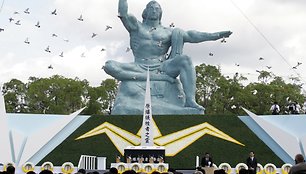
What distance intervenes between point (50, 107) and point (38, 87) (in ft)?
8.17

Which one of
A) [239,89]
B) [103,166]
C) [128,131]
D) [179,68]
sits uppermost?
[239,89]

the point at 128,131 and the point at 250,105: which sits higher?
the point at 250,105

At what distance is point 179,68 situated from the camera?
26.6 m

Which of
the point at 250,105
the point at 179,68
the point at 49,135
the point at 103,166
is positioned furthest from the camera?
the point at 250,105

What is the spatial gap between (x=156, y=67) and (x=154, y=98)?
148 cm

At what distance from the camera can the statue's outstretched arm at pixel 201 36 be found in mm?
27062

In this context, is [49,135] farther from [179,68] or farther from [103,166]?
[179,68]

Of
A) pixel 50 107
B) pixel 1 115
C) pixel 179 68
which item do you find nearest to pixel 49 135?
pixel 1 115

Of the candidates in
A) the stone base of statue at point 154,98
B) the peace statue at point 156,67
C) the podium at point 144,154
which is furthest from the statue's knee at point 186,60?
the podium at point 144,154

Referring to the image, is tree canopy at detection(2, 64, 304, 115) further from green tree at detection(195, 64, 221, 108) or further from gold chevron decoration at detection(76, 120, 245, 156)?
gold chevron decoration at detection(76, 120, 245, 156)

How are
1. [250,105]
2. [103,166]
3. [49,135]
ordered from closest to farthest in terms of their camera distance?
[103,166], [49,135], [250,105]

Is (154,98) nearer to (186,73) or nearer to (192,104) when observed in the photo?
(192,104)

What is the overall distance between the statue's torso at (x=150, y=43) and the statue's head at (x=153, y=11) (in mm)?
560

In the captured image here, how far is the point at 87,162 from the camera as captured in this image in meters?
22.2
